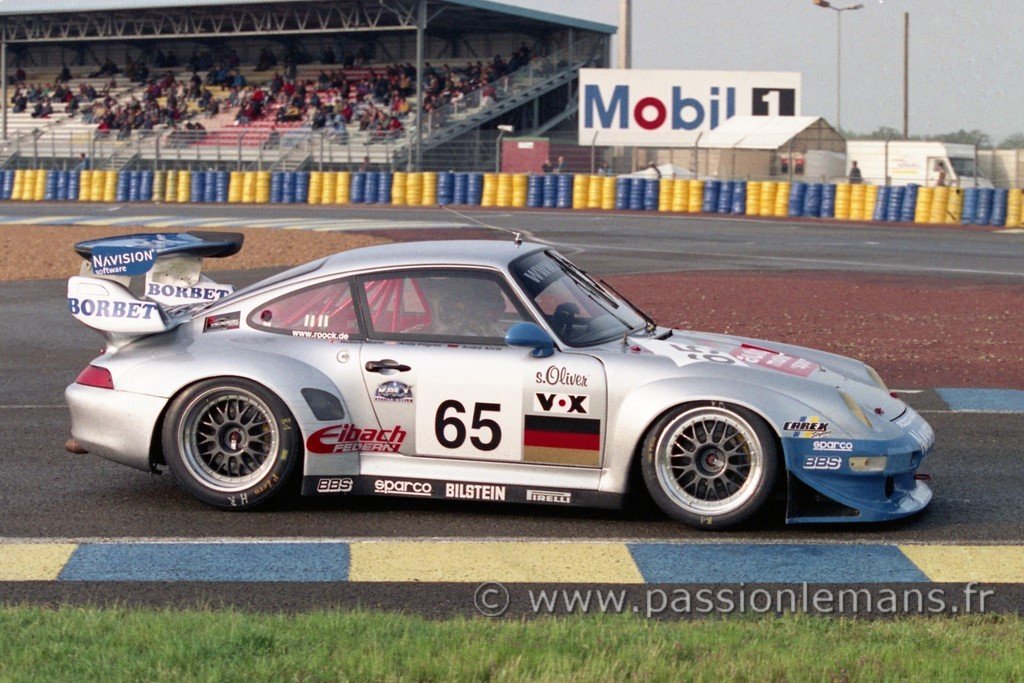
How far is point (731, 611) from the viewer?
16.3 ft

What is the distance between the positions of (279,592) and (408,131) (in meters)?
39.6

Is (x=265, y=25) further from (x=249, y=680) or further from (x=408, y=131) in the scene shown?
(x=249, y=680)

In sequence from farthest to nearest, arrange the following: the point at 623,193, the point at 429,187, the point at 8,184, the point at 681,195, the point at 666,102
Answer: the point at 666,102, the point at 8,184, the point at 429,187, the point at 623,193, the point at 681,195

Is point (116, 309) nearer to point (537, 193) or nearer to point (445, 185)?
point (537, 193)

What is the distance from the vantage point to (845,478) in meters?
6.02

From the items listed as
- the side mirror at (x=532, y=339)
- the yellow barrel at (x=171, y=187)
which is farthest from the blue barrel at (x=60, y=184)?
the side mirror at (x=532, y=339)

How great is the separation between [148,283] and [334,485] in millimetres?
Answer: 1973

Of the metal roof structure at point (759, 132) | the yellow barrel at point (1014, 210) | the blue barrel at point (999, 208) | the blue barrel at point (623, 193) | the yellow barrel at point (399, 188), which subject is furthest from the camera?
the metal roof structure at point (759, 132)

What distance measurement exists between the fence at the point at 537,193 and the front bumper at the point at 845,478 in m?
29.5

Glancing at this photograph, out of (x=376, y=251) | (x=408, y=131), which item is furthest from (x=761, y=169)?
(x=376, y=251)

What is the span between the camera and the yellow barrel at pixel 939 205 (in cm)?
3447

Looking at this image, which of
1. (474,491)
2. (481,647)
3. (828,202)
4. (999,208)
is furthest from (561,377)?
(828,202)

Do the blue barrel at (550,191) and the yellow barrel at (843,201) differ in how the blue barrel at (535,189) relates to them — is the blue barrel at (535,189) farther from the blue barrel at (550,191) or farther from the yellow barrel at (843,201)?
the yellow barrel at (843,201)

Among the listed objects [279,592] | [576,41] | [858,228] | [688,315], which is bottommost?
[279,592]
